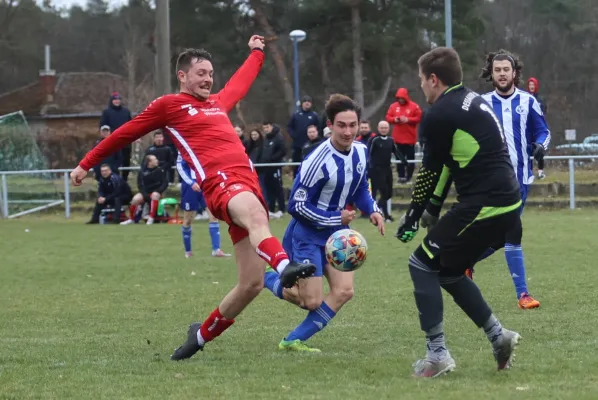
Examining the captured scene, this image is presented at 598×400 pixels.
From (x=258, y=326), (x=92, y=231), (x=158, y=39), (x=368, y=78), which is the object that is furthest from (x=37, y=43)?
(x=258, y=326)

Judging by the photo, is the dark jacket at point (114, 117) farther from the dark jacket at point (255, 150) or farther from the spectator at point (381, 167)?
the spectator at point (381, 167)

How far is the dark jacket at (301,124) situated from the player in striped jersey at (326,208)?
14254mm

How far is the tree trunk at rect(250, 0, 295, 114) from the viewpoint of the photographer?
128ft

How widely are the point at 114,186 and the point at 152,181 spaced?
94 cm

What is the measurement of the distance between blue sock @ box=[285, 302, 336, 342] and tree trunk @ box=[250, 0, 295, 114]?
32264 mm

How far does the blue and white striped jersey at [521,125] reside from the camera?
8984 mm

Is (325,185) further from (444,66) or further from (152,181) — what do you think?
(152,181)

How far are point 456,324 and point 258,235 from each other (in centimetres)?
233

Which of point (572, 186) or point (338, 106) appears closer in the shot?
point (338, 106)

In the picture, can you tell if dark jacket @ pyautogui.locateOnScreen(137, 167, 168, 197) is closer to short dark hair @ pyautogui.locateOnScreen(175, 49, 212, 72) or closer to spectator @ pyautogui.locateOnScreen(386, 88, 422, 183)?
spectator @ pyautogui.locateOnScreen(386, 88, 422, 183)

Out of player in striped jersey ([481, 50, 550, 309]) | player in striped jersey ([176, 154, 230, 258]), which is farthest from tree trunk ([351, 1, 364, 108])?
player in striped jersey ([481, 50, 550, 309])

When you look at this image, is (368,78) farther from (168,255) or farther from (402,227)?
(402,227)

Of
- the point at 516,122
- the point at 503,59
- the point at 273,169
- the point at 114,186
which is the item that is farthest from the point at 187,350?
the point at 114,186

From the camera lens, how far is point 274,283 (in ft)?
23.9
